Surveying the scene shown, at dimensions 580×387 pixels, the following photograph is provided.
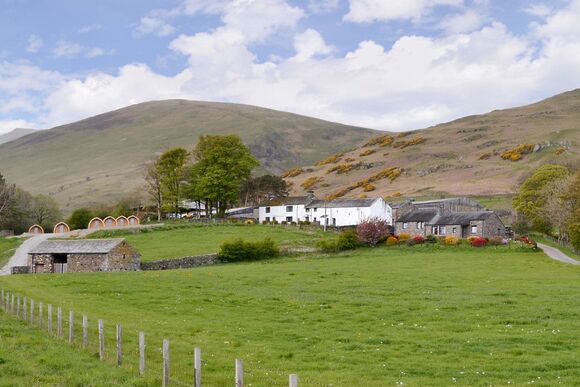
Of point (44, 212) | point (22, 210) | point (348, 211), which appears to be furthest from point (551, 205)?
point (44, 212)

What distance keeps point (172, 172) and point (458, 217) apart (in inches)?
2100

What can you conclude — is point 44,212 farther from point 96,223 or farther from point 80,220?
point 96,223

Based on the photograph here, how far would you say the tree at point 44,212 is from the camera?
119 meters

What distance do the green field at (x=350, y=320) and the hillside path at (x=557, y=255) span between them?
206 inches

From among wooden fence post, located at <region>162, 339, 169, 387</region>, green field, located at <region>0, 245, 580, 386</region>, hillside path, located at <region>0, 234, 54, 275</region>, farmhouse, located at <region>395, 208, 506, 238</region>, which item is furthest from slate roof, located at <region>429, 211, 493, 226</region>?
wooden fence post, located at <region>162, 339, 169, 387</region>

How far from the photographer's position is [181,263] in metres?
67.0

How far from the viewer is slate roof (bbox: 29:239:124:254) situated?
62.3 m

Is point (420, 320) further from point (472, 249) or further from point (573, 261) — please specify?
point (472, 249)

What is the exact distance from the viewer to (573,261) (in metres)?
60.3

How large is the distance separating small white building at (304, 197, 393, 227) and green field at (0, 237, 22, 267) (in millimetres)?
47285

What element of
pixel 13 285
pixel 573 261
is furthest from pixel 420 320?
pixel 573 261

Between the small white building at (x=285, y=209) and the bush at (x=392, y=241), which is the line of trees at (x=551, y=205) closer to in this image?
the bush at (x=392, y=241)

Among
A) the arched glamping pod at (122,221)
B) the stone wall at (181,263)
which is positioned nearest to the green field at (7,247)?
the stone wall at (181,263)

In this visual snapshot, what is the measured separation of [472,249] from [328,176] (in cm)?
12277
